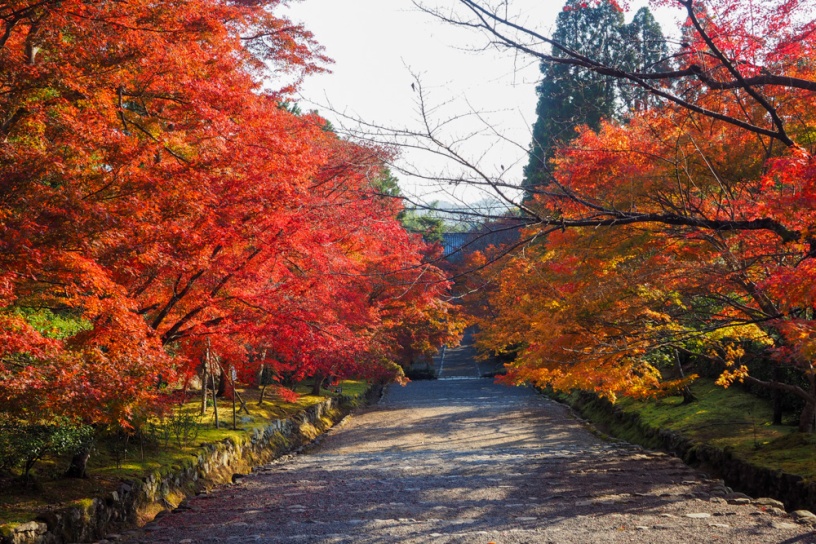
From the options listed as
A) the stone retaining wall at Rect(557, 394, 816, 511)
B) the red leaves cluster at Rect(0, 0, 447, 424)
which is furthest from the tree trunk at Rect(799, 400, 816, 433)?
the red leaves cluster at Rect(0, 0, 447, 424)

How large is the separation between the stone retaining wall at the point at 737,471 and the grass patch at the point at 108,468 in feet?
26.1

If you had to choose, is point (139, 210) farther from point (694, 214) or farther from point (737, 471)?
point (737, 471)

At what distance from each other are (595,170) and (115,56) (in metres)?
6.72

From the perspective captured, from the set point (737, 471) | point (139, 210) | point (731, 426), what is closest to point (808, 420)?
point (737, 471)

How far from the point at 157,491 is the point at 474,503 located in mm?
4146

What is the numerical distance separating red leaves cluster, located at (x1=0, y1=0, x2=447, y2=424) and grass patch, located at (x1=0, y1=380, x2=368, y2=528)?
2.60 feet

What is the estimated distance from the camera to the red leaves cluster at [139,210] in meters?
6.04

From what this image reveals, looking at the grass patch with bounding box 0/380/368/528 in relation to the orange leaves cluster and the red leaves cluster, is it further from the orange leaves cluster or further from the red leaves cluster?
the orange leaves cluster

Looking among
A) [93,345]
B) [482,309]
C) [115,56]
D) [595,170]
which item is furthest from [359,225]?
[482,309]

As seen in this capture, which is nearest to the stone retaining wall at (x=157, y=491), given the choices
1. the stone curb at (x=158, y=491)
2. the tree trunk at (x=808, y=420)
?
the stone curb at (x=158, y=491)

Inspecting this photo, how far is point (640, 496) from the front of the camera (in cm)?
737

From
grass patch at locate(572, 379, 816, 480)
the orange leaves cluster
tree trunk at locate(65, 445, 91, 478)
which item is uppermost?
the orange leaves cluster

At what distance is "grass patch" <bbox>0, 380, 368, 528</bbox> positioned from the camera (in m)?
6.65

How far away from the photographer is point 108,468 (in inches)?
332
